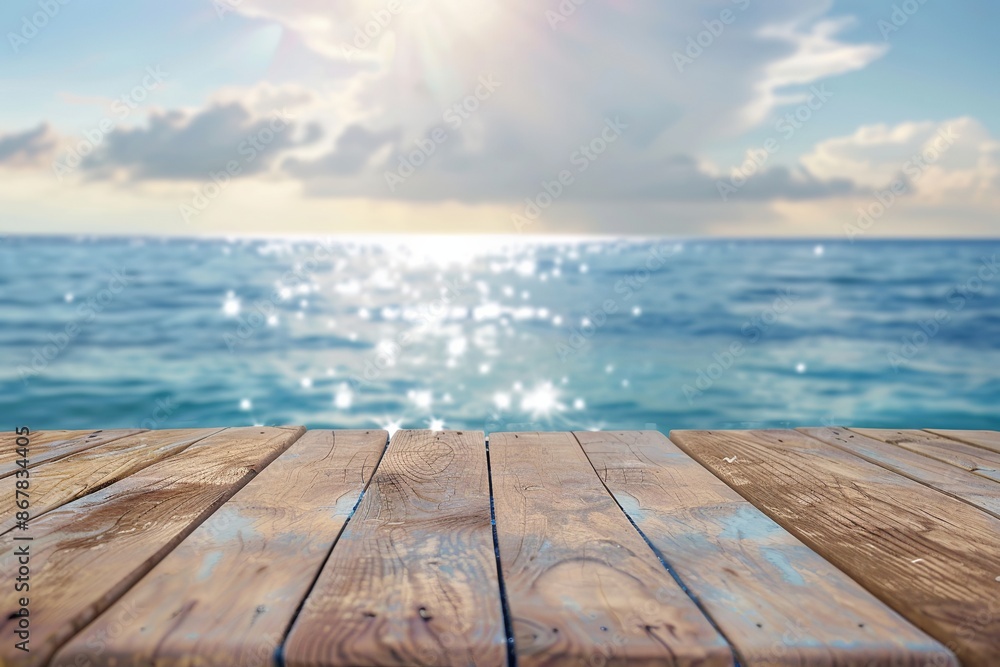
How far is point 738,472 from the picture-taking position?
182 centimetres

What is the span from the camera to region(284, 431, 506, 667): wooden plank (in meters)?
0.95

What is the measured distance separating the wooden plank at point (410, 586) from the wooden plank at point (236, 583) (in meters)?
0.04

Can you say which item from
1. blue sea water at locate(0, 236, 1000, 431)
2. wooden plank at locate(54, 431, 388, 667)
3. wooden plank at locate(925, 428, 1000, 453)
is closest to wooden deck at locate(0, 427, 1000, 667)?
wooden plank at locate(54, 431, 388, 667)

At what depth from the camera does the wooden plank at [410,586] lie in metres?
0.95

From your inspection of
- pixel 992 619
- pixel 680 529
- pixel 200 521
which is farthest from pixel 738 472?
pixel 200 521

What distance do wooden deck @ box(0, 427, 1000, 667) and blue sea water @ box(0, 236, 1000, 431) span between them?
255 inches

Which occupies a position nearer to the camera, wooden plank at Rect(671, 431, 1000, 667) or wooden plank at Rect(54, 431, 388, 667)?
wooden plank at Rect(54, 431, 388, 667)

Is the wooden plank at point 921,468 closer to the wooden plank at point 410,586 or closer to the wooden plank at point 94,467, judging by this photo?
the wooden plank at point 410,586

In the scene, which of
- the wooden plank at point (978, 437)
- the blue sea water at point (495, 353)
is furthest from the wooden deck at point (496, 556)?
the blue sea water at point (495, 353)

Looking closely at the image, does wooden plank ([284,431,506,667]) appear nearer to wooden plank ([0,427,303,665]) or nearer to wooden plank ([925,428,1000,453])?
wooden plank ([0,427,303,665])

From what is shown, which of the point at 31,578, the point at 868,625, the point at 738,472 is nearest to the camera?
the point at 868,625

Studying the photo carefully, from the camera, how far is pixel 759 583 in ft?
3.80

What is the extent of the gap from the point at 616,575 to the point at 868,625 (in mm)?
395

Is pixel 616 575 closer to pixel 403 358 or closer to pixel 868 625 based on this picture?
pixel 868 625
